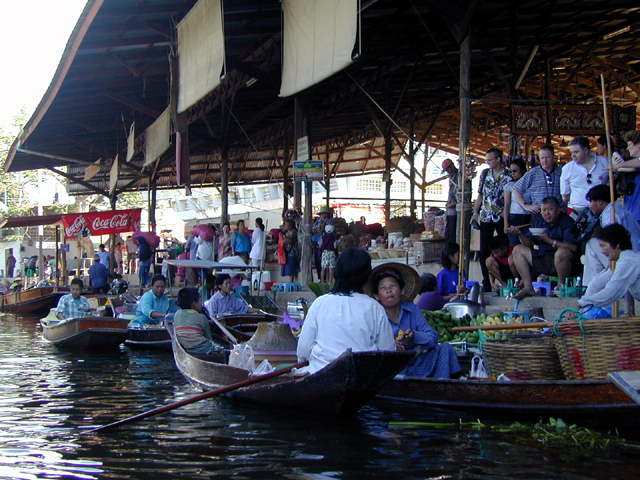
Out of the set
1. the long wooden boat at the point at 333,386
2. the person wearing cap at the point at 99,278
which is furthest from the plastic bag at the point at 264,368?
the person wearing cap at the point at 99,278

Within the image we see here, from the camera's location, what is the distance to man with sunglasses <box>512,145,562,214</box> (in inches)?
336

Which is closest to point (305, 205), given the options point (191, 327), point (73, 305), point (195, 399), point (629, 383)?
point (73, 305)

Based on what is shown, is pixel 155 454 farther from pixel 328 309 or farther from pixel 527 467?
pixel 527 467

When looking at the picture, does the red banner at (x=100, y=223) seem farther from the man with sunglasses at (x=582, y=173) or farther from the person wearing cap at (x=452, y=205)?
the man with sunglasses at (x=582, y=173)

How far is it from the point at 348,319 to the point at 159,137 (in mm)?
9739

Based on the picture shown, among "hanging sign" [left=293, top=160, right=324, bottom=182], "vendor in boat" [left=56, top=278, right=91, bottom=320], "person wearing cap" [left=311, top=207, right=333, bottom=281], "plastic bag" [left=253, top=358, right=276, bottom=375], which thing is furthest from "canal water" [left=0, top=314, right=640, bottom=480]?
"person wearing cap" [left=311, top=207, right=333, bottom=281]

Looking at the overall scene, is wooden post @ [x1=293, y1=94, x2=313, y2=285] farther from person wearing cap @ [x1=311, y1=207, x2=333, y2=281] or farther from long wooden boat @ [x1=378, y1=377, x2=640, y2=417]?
long wooden boat @ [x1=378, y1=377, x2=640, y2=417]

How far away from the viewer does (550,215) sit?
315 inches

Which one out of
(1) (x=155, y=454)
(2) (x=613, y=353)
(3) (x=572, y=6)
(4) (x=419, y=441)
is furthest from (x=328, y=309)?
(3) (x=572, y=6)

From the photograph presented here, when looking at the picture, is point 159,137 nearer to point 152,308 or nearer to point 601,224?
point 152,308

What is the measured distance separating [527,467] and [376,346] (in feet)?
4.26

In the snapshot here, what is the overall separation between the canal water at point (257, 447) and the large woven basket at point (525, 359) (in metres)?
0.43

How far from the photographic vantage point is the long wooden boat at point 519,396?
15.7ft

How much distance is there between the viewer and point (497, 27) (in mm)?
13312
